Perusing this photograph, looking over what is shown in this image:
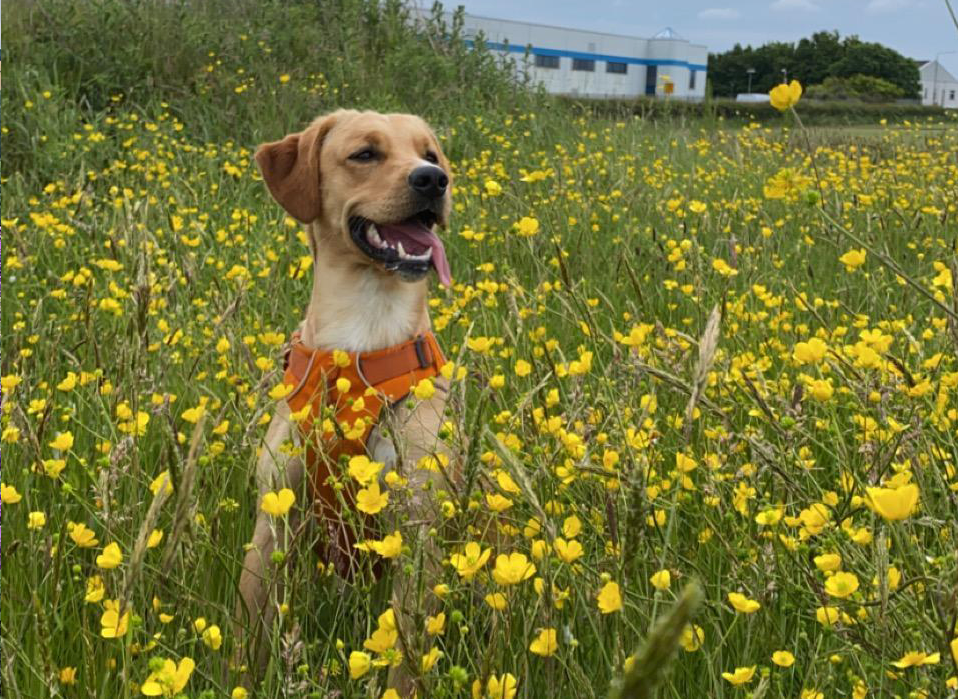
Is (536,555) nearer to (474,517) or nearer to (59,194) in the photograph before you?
(474,517)

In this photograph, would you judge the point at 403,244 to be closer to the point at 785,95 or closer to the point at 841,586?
the point at 785,95

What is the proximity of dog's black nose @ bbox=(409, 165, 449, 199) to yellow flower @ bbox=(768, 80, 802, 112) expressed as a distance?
65.0 inches

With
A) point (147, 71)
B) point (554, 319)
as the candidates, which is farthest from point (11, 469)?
point (147, 71)

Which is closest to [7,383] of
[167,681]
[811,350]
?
[167,681]

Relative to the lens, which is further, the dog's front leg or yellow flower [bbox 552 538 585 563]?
the dog's front leg

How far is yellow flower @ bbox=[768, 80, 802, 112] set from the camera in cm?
165

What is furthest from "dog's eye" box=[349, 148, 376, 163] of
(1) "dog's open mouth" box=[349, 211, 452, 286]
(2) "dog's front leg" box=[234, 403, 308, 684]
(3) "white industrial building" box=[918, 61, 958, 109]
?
(3) "white industrial building" box=[918, 61, 958, 109]

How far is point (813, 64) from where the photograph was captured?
87.6 metres

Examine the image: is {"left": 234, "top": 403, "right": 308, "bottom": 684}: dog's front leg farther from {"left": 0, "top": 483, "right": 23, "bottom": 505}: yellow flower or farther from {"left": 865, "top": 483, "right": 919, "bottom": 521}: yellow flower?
{"left": 865, "top": 483, "right": 919, "bottom": 521}: yellow flower

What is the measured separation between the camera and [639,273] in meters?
4.66

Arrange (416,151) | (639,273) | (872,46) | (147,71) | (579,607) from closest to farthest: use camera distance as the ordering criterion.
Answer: (579,607)
(416,151)
(639,273)
(147,71)
(872,46)

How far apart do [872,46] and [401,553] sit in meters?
98.0

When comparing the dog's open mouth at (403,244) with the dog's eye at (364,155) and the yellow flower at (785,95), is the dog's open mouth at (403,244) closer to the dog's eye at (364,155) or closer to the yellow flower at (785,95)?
the dog's eye at (364,155)

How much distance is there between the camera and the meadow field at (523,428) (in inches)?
51.6
